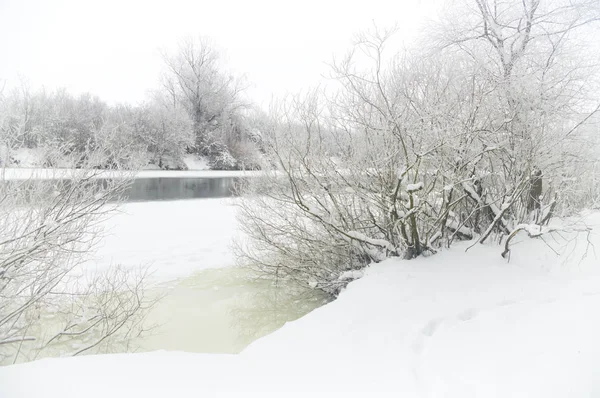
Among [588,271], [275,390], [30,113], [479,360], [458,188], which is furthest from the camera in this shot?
[458,188]

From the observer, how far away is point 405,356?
2.99 m

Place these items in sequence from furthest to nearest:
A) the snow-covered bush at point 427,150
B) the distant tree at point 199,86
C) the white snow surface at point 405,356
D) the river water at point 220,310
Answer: the distant tree at point 199,86 < the river water at point 220,310 < the snow-covered bush at point 427,150 < the white snow surface at point 405,356

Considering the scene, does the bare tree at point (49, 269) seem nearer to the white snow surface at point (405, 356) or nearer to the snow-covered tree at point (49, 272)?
the snow-covered tree at point (49, 272)

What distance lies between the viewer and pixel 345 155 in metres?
5.79

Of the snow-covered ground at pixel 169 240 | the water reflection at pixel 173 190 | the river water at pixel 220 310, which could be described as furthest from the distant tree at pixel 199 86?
the river water at pixel 220 310

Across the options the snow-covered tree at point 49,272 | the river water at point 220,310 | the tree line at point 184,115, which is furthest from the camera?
the tree line at point 184,115

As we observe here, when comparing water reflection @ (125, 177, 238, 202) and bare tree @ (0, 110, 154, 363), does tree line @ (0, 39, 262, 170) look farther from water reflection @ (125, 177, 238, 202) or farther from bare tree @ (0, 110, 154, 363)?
bare tree @ (0, 110, 154, 363)

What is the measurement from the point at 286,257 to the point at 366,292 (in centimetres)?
285

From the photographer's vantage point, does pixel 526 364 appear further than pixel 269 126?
No

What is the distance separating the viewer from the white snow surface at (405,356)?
2295mm

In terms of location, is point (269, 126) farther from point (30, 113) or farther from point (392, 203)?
point (30, 113)

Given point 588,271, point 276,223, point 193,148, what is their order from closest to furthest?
point 588,271
point 276,223
point 193,148

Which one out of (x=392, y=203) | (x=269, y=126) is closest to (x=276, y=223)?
(x=269, y=126)

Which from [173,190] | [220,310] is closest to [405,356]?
[220,310]
